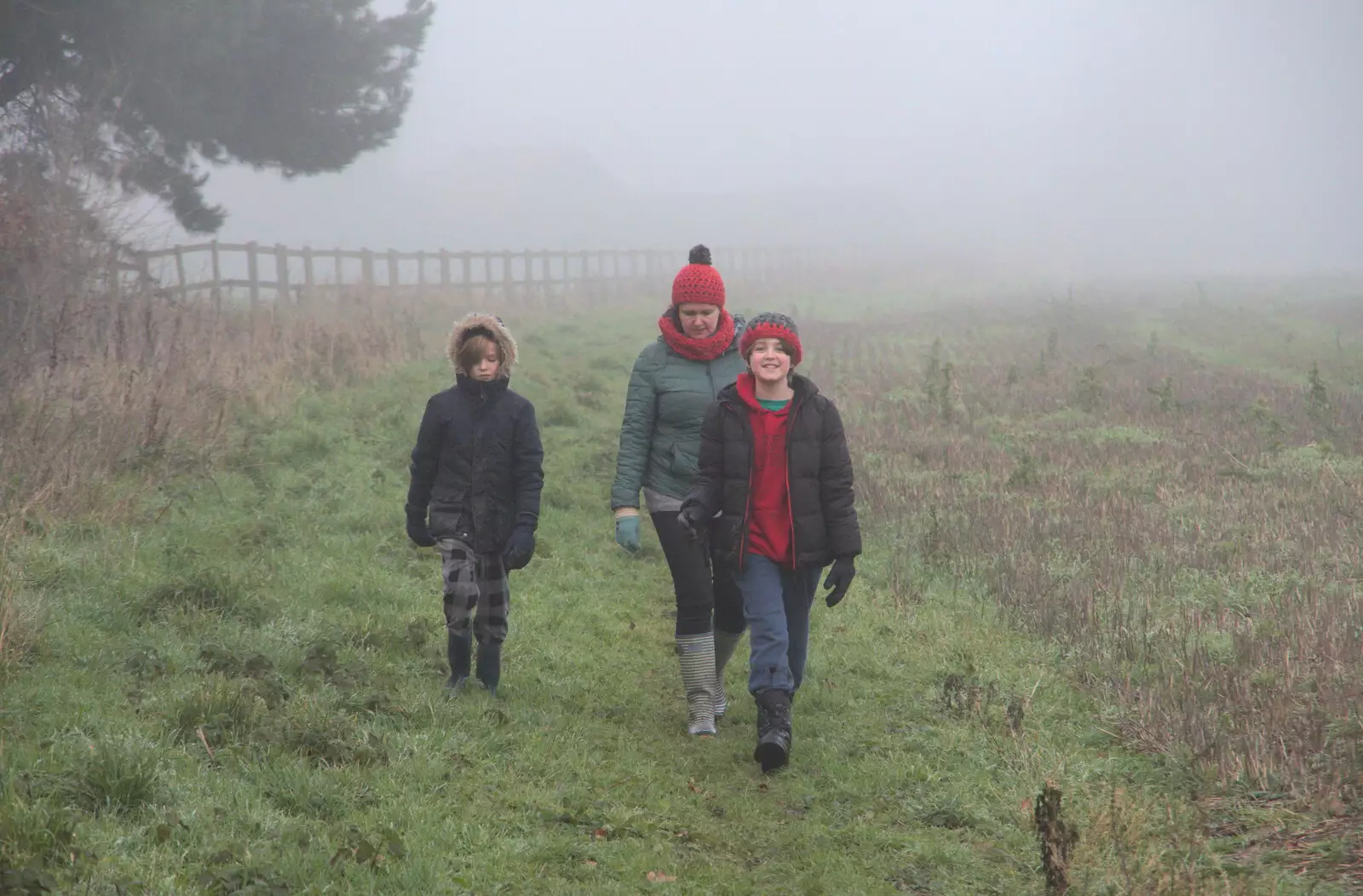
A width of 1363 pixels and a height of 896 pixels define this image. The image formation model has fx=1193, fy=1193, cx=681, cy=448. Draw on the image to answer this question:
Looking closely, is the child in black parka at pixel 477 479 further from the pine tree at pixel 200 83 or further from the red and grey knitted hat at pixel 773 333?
the pine tree at pixel 200 83

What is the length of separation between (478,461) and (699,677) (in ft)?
4.82

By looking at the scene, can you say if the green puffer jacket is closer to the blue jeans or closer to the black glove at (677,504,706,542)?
the black glove at (677,504,706,542)

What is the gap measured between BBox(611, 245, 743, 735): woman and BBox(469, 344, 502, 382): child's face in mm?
651

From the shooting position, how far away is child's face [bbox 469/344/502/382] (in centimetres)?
562

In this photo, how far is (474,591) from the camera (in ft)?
18.5

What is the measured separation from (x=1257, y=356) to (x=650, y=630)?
18.8 metres

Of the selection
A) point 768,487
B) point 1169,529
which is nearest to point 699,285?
point 768,487

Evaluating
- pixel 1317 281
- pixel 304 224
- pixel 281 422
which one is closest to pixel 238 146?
pixel 281 422

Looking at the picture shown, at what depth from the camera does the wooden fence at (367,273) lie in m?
19.3

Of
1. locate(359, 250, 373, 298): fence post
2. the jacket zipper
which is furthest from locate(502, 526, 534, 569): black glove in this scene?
locate(359, 250, 373, 298): fence post

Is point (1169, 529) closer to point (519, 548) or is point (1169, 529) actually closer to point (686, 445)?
point (686, 445)

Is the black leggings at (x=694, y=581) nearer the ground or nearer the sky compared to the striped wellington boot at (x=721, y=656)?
nearer the sky

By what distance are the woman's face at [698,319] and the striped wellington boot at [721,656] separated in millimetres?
1466

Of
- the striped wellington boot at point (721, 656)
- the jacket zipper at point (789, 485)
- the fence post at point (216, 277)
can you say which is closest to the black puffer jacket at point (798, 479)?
the jacket zipper at point (789, 485)
